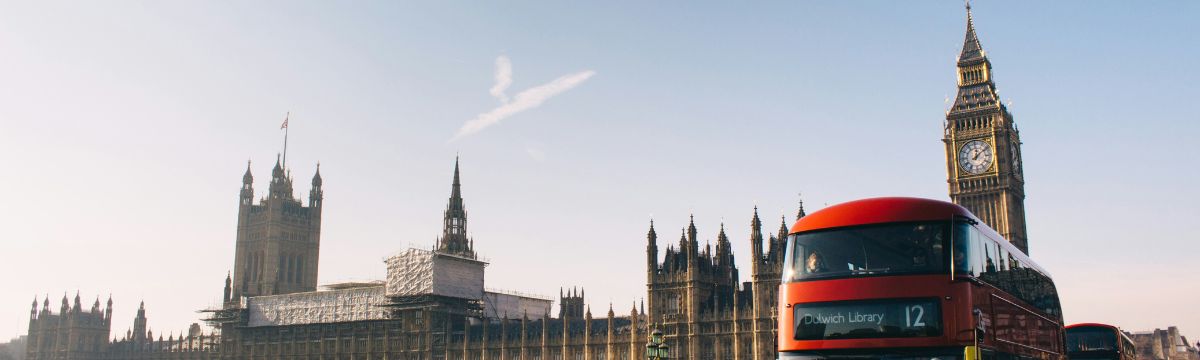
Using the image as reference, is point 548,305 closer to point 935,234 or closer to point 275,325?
point 275,325

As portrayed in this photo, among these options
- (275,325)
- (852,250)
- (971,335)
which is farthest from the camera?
(275,325)

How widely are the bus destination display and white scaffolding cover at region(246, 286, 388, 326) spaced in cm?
9717

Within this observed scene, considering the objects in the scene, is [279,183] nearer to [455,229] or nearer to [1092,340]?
[455,229]

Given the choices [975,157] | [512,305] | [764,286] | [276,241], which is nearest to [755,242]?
[764,286]

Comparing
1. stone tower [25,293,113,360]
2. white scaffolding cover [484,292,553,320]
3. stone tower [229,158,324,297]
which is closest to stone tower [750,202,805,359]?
white scaffolding cover [484,292,553,320]

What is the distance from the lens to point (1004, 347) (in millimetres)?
22406

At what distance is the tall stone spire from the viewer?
133m

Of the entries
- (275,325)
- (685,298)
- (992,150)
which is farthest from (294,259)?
(992,150)

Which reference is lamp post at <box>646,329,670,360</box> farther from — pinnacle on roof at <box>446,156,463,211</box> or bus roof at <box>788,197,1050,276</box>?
pinnacle on roof at <box>446,156,463,211</box>

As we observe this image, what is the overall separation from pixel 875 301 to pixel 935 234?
197cm

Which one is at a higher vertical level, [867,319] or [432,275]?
[432,275]

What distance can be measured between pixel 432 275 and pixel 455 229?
26536mm

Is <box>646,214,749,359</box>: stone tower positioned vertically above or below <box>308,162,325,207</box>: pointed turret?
below

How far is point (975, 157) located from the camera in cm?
9519
